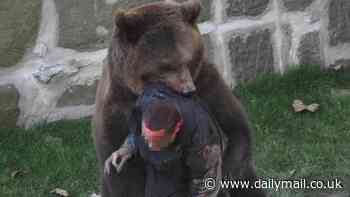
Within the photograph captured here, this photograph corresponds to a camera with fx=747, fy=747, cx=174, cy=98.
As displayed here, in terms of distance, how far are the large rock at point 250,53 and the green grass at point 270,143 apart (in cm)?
8

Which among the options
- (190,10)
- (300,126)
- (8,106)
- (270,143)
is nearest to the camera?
(190,10)

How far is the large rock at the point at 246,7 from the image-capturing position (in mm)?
5137

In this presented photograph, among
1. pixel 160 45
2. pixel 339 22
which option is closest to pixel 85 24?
pixel 339 22

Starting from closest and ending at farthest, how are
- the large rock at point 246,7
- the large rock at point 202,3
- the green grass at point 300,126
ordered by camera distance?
the green grass at point 300,126
the large rock at point 202,3
the large rock at point 246,7

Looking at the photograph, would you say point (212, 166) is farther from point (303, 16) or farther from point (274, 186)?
point (303, 16)

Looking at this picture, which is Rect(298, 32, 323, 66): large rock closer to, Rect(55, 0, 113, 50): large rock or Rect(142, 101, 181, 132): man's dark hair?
Rect(55, 0, 113, 50): large rock

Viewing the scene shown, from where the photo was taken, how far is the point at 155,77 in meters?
2.60

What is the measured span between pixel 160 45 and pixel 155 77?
0.12 meters

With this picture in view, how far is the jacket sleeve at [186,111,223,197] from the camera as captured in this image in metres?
2.59

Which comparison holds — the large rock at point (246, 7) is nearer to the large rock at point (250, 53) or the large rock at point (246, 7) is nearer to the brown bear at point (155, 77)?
the large rock at point (250, 53)

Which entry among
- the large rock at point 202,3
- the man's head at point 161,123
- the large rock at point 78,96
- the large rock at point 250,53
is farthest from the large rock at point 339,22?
the man's head at point 161,123

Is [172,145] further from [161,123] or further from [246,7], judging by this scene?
[246,7]

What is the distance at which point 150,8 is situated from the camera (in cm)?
262

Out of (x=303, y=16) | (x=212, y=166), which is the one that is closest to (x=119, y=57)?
(x=212, y=166)
